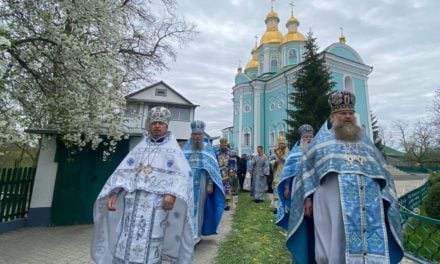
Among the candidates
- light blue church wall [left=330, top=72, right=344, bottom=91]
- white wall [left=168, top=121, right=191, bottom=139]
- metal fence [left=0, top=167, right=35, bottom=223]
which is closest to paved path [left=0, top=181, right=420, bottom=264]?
metal fence [left=0, top=167, right=35, bottom=223]

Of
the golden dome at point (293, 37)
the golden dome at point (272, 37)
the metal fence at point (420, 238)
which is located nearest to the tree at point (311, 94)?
the metal fence at point (420, 238)

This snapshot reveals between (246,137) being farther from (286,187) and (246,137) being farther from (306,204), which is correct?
(306,204)

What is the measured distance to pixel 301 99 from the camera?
18.9 metres

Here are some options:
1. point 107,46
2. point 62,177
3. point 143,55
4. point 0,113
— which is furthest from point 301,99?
point 0,113

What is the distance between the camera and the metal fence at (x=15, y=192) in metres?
5.75

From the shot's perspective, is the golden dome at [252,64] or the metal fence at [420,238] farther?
the golden dome at [252,64]

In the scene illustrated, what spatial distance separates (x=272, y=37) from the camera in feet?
127

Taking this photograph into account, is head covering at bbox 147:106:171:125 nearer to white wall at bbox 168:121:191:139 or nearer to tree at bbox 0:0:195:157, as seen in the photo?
tree at bbox 0:0:195:157

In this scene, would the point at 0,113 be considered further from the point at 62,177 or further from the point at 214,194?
the point at 214,194

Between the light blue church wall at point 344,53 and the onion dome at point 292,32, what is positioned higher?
the onion dome at point 292,32

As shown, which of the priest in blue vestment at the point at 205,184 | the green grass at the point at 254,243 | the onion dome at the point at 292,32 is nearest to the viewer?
the green grass at the point at 254,243

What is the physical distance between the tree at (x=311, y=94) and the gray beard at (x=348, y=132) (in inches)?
612

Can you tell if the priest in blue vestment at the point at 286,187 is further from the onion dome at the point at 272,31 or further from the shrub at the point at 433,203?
the onion dome at the point at 272,31

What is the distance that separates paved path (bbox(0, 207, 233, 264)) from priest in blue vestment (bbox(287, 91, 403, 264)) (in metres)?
2.18
